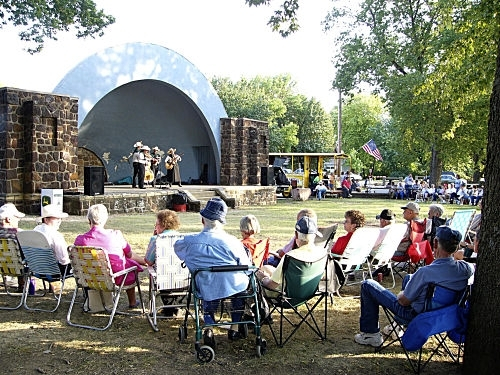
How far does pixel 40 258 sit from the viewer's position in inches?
Result: 196

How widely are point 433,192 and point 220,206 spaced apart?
2520cm

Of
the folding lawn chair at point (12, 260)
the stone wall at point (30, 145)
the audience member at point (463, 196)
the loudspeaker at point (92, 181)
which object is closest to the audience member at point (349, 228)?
the folding lawn chair at point (12, 260)

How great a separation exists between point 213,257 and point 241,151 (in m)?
18.7

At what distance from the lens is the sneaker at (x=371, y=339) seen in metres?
4.19

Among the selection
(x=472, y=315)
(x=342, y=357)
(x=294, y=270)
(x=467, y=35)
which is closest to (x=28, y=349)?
(x=294, y=270)

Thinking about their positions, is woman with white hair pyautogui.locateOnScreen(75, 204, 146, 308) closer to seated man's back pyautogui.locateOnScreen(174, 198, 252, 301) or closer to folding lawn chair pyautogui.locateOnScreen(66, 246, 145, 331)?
folding lawn chair pyautogui.locateOnScreen(66, 246, 145, 331)

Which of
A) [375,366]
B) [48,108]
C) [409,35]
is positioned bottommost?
[375,366]

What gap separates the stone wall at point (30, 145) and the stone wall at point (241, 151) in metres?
8.26

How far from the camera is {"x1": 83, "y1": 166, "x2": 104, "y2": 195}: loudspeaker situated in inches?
583

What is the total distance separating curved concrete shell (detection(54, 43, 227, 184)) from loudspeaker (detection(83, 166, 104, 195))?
3858mm

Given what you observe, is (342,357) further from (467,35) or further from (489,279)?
(467,35)

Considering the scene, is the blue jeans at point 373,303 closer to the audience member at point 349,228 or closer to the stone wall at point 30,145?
the audience member at point 349,228

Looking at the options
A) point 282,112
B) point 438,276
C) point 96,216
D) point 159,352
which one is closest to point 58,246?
point 96,216

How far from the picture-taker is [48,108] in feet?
48.5
